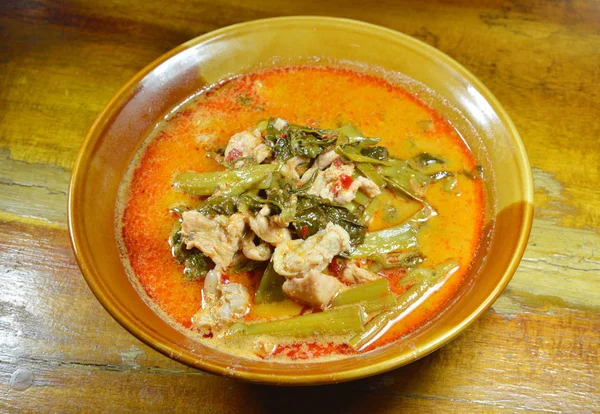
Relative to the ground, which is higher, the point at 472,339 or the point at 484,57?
the point at 484,57

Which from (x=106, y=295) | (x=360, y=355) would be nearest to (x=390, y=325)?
(x=360, y=355)

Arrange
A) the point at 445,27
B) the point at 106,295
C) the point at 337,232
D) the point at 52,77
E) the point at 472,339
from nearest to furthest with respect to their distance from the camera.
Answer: the point at 106,295, the point at 337,232, the point at 472,339, the point at 52,77, the point at 445,27

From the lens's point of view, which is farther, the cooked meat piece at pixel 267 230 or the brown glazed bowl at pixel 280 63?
the cooked meat piece at pixel 267 230

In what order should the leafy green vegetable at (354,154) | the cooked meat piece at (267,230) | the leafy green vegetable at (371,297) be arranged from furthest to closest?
the leafy green vegetable at (354,154)
the cooked meat piece at (267,230)
the leafy green vegetable at (371,297)

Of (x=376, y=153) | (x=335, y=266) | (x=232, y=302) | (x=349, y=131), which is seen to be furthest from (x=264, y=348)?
(x=349, y=131)

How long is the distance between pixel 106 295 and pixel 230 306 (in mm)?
539

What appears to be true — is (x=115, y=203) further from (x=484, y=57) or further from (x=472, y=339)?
(x=484, y=57)

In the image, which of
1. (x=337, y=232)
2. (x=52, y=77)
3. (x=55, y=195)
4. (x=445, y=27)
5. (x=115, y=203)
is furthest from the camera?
(x=445, y=27)

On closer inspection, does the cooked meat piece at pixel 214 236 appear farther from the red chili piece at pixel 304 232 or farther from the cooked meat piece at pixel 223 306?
the red chili piece at pixel 304 232

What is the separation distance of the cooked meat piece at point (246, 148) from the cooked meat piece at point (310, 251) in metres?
0.55

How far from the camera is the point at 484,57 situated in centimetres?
405

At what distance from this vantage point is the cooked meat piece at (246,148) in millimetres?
3006

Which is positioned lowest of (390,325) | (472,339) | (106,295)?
(472,339)

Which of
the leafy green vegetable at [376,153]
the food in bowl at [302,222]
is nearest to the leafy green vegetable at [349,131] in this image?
the food in bowl at [302,222]
